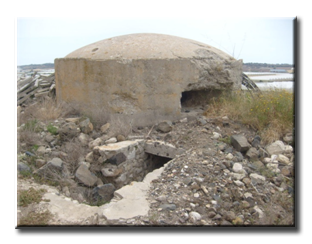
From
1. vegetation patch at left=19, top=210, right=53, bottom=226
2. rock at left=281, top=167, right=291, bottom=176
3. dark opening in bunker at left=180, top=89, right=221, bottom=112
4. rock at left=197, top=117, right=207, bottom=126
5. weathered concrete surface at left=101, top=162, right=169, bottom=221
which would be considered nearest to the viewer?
vegetation patch at left=19, top=210, right=53, bottom=226

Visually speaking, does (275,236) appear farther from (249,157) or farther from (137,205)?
(249,157)

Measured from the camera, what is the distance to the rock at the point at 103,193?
377 centimetres

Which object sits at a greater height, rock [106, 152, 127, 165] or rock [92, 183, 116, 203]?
rock [106, 152, 127, 165]

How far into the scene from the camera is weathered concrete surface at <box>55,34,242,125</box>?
16.1 ft

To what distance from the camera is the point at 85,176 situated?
13.4ft

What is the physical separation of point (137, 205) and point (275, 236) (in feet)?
4.49

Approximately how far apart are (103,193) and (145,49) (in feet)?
8.71

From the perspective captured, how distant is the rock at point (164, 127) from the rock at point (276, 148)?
1.62 m

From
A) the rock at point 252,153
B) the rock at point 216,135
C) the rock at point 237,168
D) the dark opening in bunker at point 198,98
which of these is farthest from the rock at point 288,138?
the dark opening in bunker at point 198,98

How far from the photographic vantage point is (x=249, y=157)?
4039 mm

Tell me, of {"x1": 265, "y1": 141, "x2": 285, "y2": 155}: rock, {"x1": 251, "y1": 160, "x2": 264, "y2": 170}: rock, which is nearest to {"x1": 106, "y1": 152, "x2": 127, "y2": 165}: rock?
{"x1": 251, "y1": 160, "x2": 264, "y2": 170}: rock

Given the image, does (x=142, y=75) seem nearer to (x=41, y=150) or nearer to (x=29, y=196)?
(x=41, y=150)

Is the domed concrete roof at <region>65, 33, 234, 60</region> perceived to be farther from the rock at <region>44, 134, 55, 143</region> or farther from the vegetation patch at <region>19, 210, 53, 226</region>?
the vegetation patch at <region>19, 210, 53, 226</region>

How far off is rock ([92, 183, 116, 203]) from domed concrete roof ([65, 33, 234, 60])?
7.54 feet
